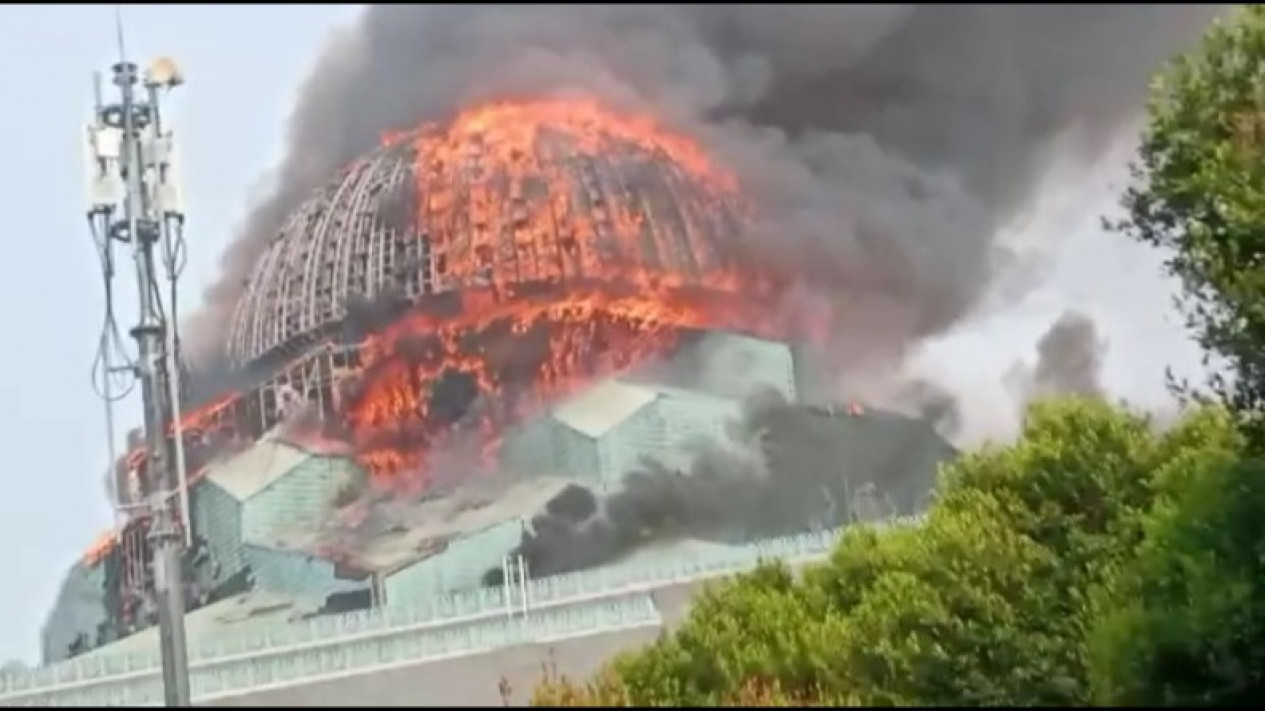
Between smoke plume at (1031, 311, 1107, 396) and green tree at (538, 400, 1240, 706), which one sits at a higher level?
smoke plume at (1031, 311, 1107, 396)

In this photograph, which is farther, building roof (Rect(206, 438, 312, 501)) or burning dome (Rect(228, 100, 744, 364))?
burning dome (Rect(228, 100, 744, 364))

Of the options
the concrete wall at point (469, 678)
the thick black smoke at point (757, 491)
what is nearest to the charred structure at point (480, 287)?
the thick black smoke at point (757, 491)

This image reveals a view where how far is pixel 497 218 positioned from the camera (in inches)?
267

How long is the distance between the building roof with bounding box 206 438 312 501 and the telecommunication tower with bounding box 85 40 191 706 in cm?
45

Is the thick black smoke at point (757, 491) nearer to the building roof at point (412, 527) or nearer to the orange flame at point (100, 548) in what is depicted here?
the building roof at point (412, 527)

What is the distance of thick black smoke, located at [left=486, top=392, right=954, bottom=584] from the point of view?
21.1 ft

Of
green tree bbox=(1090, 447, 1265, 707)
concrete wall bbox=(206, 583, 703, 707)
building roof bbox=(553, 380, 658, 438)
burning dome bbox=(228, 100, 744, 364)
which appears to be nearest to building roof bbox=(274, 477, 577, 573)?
building roof bbox=(553, 380, 658, 438)

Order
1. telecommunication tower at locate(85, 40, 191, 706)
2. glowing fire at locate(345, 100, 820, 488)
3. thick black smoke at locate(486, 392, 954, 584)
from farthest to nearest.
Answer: glowing fire at locate(345, 100, 820, 488), thick black smoke at locate(486, 392, 954, 584), telecommunication tower at locate(85, 40, 191, 706)

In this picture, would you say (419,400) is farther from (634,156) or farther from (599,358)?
(634,156)

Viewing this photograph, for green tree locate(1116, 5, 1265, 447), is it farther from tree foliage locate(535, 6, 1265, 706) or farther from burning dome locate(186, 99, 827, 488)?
burning dome locate(186, 99, 827, 488)

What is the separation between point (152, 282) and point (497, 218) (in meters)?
1.59

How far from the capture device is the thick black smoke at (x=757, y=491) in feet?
21.1

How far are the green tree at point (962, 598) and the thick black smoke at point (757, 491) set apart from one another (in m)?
0.22

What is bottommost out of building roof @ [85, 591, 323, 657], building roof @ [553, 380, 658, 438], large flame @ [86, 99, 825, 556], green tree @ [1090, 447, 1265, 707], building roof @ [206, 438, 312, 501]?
green tree @ [1090, 447, 1265, 707]
